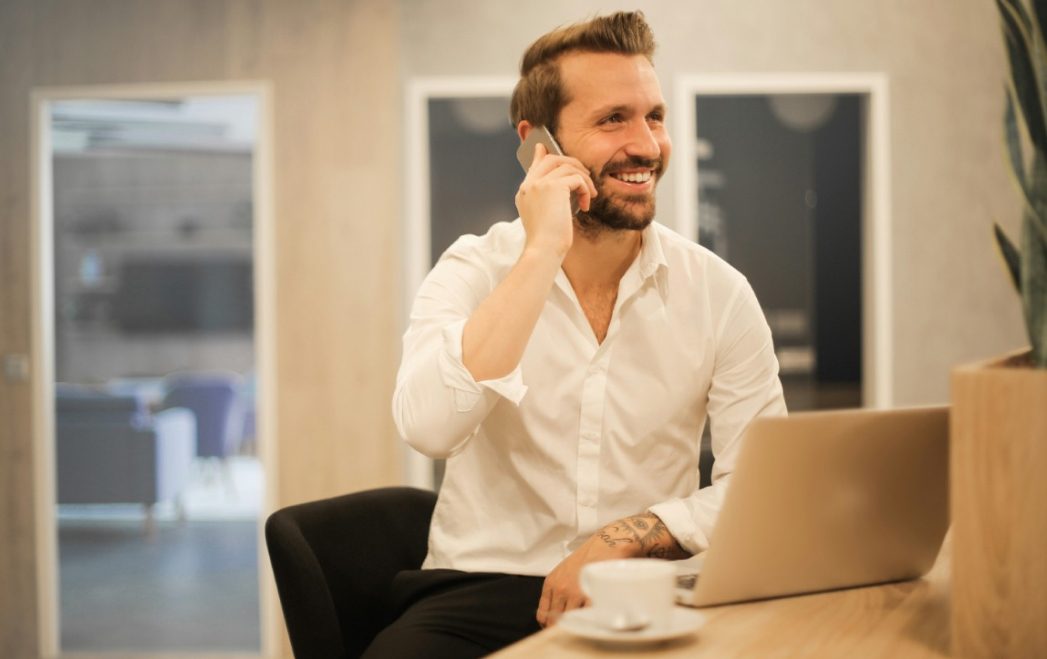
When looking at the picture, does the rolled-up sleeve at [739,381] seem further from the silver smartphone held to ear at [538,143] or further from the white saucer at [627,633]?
the white saucer at [627,633]

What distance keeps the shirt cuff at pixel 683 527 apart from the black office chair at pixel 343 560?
51cm

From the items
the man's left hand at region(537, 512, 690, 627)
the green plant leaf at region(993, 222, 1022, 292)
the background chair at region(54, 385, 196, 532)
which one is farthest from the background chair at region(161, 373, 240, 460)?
the green plant leaf at region(993, 222, 1022, 292)

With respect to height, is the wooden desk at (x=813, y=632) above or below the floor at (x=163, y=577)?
above

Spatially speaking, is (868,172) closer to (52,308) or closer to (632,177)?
(632,177)

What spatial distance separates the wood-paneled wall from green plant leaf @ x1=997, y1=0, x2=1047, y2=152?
11.8ft

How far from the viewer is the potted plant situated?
86 centimetres

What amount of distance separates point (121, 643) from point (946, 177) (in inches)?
156

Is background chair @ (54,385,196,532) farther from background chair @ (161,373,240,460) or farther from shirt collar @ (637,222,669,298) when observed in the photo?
shirt collar @ (637,222,669,298)

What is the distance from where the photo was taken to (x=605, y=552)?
1.49 m

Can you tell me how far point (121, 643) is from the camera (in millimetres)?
4707

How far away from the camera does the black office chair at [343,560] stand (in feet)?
5.37

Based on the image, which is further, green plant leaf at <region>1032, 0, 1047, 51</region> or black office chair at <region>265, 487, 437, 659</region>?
black office chair at <region>265, 487, 437, 659</region>

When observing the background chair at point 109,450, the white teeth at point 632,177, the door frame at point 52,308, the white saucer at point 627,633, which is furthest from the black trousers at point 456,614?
the background chair at point 109,450

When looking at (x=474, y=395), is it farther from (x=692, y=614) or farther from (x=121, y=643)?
(x=121, y=643)
